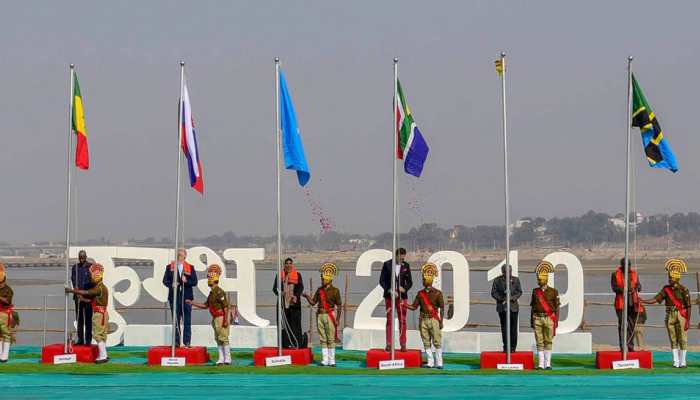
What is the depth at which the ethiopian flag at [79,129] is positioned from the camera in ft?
66.2

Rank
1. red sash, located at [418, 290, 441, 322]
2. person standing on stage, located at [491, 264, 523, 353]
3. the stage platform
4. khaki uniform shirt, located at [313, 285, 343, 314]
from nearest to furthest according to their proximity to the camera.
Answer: red sash, located at [418, 290, 441, 322], khaki uniform shirt, located at [313, 285, 343, 314], person standing on stage, located at [491, 264, 523, 353], the stage platform

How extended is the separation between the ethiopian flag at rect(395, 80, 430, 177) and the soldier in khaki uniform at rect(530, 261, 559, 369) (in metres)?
2.56

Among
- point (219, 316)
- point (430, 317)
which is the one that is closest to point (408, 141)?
point (430, 317)

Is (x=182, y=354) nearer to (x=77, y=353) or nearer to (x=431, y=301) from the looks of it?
(x=77, y=353)

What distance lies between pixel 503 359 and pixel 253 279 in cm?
637

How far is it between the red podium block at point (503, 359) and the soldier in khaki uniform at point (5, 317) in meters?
7.91

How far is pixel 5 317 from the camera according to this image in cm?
1962

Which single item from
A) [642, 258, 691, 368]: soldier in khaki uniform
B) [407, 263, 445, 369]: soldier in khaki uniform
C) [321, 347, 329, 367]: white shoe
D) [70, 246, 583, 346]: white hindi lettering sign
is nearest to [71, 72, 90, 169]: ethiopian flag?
[70, 246, 583, 346]: white hindi lettering sign


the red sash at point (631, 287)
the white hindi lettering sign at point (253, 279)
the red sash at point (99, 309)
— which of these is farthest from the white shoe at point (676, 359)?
the red sash at point (99, 309)

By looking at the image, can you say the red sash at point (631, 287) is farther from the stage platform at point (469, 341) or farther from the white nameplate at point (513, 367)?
the white nameplate at point (513, 367)

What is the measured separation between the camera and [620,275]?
64.3ft

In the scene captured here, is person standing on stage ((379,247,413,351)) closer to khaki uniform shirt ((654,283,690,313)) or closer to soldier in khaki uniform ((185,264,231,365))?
soldier in khaki uniform ((185,264,231,365))

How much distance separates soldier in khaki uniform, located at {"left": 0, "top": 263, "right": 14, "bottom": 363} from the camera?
19500 mm

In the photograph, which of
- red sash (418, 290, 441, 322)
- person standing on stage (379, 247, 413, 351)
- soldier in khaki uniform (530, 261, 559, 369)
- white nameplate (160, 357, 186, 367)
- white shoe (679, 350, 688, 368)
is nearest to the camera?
soldier in khaki uniform (530, 261, 559, 369)
